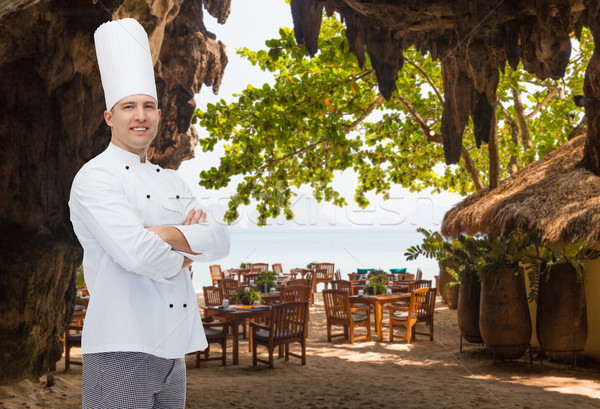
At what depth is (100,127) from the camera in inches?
186

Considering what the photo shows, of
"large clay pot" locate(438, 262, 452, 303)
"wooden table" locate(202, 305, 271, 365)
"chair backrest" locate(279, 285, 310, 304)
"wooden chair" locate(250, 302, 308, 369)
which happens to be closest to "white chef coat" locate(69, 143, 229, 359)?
"wooden chair" locate(250, 302, 308, 369)

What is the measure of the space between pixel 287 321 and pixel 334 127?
3.00m

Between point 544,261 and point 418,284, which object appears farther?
point 418,284

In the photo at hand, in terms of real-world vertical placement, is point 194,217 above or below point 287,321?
above

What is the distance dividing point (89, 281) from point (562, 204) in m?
6.63

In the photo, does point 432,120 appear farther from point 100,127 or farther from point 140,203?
point 140,203

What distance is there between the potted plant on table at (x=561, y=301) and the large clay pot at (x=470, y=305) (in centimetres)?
88

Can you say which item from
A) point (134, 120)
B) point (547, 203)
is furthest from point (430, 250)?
point (134, 120)

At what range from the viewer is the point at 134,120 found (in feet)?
4.48

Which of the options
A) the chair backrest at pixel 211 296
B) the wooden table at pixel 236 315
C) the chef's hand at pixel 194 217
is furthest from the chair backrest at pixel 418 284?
the chef's hand at pixel 194 217

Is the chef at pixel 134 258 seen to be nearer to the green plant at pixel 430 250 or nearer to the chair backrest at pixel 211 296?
the green plant at pixel 430 250

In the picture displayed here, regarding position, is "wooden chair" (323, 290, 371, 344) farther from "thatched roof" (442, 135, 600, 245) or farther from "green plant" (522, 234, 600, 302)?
"green plant" (522, 234, 600, 302)

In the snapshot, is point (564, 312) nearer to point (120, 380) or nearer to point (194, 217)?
point (194, 217)

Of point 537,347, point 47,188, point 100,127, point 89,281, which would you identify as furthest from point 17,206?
point 537,347
